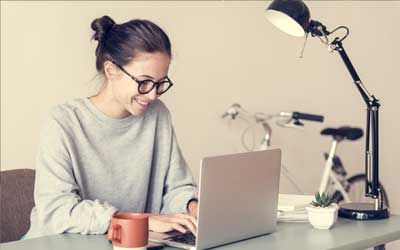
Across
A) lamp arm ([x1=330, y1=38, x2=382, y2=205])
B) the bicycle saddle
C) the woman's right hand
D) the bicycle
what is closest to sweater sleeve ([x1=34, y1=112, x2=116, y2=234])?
the woman's right hand

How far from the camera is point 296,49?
425cm

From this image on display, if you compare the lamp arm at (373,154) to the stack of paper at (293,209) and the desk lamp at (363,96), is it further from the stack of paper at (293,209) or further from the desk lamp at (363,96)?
the stack of paper at (293,209)

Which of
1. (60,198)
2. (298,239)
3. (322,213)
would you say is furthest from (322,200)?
(60,198)

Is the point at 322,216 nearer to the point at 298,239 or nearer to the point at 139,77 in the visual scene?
the point at 298,239

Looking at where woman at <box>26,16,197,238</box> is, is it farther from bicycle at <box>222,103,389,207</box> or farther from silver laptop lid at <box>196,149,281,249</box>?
bicycle at <box>222,103,389,207</box>

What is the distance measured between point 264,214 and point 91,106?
2.02 ft

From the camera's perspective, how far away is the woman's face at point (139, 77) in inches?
78.0

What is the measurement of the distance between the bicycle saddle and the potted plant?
210 centimetres

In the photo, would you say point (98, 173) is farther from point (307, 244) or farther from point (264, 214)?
point (307, 244)

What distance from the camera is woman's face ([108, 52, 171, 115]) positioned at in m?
1.98

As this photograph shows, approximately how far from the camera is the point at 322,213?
188cm

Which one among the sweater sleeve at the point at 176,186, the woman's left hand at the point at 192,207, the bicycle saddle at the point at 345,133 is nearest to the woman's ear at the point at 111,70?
the sweater sleeve at the point at 176,186

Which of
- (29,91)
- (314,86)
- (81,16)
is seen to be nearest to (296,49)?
(314,86)

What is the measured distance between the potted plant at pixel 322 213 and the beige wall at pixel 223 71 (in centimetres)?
125
